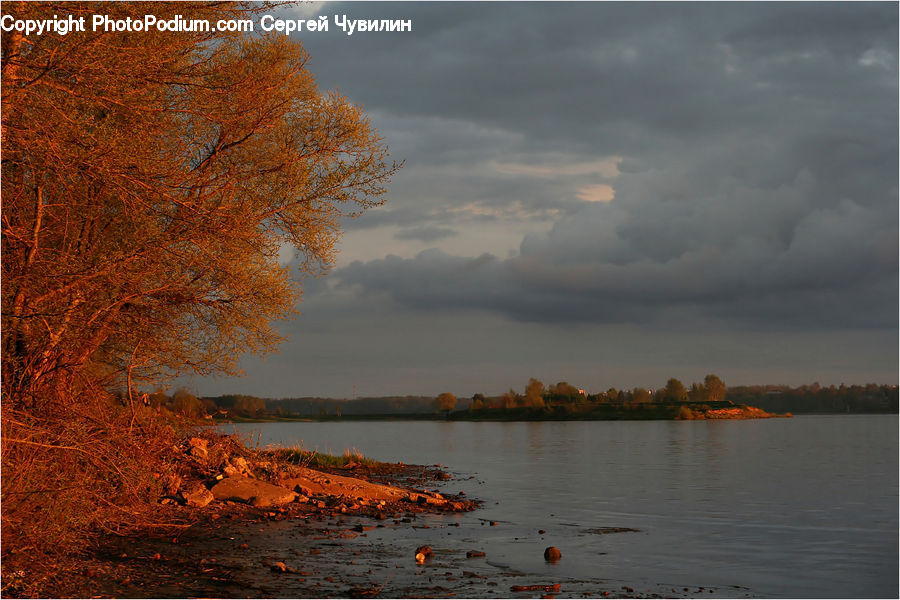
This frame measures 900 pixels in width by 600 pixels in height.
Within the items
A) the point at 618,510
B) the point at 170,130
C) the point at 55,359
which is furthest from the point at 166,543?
the point at 618,510

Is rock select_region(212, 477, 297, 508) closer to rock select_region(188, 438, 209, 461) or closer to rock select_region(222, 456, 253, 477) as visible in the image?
rock select_region(222, 456, 253, 477)

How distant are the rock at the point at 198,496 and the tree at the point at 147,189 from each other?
3329 millimetres

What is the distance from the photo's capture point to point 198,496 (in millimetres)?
21594

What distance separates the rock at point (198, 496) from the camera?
2128 centimetres

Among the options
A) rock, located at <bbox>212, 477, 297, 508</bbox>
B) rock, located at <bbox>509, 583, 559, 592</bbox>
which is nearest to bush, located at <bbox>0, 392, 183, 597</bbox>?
rock, located at <bbox>212, 477, 297, 508</bbox>

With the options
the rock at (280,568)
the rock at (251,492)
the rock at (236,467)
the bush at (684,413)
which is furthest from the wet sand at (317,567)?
the bush at (684,413)

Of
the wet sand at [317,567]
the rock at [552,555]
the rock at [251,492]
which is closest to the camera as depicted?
the wet sand at [317,567]

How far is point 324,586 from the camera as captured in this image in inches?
552

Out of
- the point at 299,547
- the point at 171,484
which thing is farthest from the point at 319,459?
the point at 299,547

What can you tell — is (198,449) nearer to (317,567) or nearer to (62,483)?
(317,567)

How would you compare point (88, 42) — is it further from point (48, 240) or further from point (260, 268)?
point (260, 268)

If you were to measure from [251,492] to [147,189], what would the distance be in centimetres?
1210

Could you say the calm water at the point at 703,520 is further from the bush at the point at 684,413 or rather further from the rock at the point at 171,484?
the bush at the point at 684,413

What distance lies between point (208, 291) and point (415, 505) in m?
9.94
